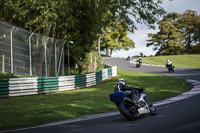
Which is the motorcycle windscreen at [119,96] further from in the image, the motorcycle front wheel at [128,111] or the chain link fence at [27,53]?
the chain link fence at [27,53]

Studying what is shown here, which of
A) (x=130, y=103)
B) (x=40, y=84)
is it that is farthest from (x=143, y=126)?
(x=40, y=84)

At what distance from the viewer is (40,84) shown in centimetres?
1986

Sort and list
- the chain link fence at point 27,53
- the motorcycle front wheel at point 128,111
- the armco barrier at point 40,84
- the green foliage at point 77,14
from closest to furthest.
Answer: the motorcycle front wheel at point 128,111 → the armco barrier at point 40,84 → the chain link fence at point 27,53 → the green foliage at point 77,14

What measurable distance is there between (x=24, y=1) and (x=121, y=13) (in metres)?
7.53

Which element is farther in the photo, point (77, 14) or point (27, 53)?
point (77, 14)

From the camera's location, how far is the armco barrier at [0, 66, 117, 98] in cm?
1797

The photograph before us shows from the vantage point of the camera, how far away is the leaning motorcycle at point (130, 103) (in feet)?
30.8

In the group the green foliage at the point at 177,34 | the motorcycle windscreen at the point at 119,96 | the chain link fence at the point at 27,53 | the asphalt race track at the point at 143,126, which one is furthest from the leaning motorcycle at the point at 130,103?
the green foliage at the point at 177,34

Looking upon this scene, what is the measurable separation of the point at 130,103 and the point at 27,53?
40.9 feet

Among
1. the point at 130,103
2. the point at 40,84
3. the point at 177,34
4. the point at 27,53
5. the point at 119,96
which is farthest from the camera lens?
the point at 177,34

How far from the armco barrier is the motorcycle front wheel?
389 inches

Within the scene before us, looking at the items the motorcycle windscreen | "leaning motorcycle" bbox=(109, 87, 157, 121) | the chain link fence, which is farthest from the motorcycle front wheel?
the chain link fence

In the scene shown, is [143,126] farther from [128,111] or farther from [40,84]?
[40,84]

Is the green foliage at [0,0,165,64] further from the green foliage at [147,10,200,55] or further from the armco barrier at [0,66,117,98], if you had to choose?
the green foliage at [147,10,200,55]
